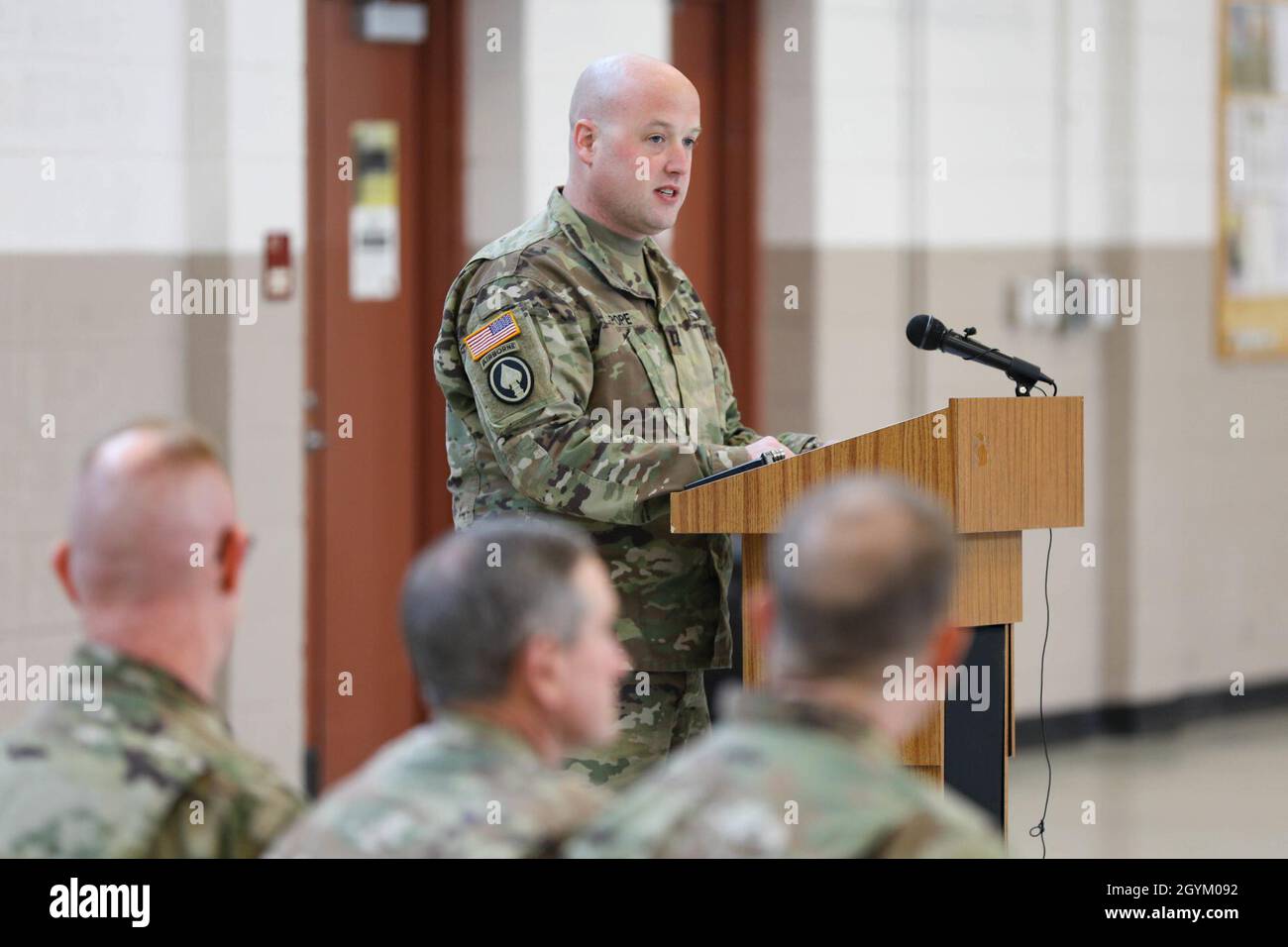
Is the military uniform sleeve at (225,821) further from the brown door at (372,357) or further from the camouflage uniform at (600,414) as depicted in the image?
the brown door at (372,357)

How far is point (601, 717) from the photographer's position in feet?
4.91

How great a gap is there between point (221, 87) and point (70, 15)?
1.22 feet

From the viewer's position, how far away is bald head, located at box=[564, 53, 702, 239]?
2633mm

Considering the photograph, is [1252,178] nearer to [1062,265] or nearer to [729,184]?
[1062,265]

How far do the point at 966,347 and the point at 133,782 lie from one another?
4.74 ft

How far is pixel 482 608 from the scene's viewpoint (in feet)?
4.80

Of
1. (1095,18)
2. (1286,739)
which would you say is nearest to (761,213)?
(1095,18)

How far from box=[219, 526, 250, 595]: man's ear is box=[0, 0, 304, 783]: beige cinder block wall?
2.56 metres

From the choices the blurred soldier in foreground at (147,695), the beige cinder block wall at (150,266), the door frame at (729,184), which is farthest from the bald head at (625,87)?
the door frame at (729,184)

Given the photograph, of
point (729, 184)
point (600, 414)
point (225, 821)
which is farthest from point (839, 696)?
point (729, 184)

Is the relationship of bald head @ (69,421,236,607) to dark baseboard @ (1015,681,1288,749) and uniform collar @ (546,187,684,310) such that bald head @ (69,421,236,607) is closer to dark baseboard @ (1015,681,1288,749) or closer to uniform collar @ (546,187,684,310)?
uniform collar @ (546,187,684,310)

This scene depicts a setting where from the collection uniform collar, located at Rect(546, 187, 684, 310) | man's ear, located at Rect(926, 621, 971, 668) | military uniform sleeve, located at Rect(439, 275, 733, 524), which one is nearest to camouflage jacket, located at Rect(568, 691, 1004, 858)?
man's ear, located at Rect(926, 621, 971, 668)

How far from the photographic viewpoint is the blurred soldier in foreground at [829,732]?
4.25ft
